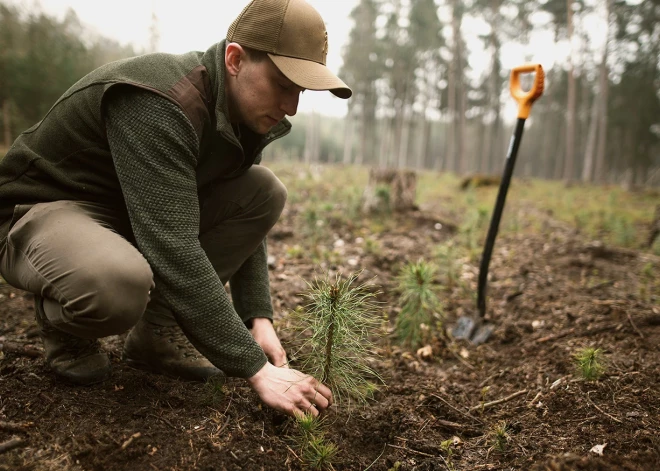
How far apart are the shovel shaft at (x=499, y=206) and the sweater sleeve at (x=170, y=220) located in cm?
205

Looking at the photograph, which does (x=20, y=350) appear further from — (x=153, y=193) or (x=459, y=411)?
(x=459, y=411)

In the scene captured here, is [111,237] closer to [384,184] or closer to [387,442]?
[387,442]

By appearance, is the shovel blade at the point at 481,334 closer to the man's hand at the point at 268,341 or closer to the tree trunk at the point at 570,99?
the man's hand at the point at 268,341

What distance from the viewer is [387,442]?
1.82m

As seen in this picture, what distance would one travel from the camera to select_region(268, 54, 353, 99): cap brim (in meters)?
1.64

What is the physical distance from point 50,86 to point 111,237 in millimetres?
14599

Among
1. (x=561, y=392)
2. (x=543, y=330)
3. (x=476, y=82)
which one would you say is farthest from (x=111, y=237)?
(x=476, y=82)

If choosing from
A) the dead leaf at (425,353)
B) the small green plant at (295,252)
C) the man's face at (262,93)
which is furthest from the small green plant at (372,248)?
the man's face at (262,93)

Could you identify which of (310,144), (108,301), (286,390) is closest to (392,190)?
(286,390)

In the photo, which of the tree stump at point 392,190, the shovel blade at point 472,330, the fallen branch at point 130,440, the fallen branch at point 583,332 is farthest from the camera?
the tree stump at point 392,190

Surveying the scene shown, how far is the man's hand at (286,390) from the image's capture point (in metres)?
1.59

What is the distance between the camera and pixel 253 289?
2.20 m

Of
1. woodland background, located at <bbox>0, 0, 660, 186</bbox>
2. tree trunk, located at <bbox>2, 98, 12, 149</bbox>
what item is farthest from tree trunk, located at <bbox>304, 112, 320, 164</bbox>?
tree trunk, located at <bbox>2, 98, 12, 149</bbox>

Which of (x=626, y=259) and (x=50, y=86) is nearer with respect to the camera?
(x=626, y=259)
